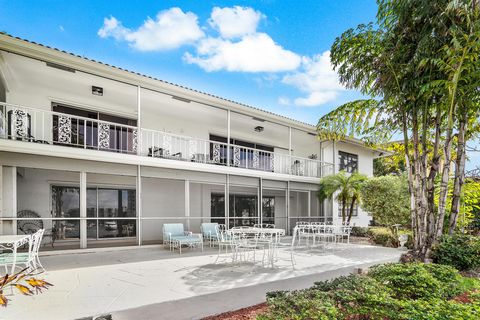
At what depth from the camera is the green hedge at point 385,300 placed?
3.21 metres

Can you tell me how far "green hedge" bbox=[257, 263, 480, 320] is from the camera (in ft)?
10.5

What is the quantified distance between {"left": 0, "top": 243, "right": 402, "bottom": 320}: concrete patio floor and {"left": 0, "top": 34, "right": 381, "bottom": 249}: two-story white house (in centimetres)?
203

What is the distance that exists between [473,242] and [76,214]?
1286cm

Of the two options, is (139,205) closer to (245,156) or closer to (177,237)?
(177,237)

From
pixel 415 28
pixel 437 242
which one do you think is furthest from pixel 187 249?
pixel 415 28

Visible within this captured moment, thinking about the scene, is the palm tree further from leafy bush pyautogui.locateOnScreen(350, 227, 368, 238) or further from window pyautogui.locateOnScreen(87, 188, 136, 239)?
window pyautogui.locateOnScreen(87, 188, 136, 239)

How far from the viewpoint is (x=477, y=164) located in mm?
13344

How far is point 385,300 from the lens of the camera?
136 inches

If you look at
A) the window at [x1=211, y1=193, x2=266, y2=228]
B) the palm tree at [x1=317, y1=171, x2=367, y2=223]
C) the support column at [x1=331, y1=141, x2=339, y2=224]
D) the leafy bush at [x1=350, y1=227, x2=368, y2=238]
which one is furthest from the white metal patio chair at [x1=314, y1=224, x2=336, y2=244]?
the support column at [x1=331, y1=141, x2=339, y2=224]

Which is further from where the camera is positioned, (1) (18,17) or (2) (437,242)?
(1) (18,17)

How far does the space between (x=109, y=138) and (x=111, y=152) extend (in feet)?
8.20

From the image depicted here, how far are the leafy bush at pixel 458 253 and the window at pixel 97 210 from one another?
10.2m

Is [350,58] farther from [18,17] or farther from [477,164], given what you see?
[18,17]

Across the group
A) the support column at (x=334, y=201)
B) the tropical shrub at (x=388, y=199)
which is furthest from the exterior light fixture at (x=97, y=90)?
the support column at (x=334, y=201)
